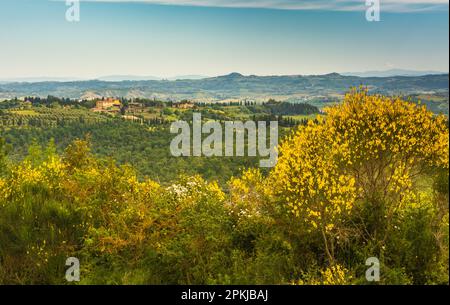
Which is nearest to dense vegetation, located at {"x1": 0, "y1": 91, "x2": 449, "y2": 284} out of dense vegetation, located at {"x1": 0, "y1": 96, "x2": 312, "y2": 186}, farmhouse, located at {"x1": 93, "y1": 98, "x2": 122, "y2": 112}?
dense vegetation, located at {"x1": 0, "y1": 96, "x2": 312, "y2": 186}

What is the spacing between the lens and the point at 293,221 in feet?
49.3

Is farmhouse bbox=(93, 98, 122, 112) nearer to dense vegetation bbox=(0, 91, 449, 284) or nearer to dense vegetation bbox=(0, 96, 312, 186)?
dense vegetation bbox=(0, 96, 312, 186)

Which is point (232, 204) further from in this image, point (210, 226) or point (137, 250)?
point (137, 250)

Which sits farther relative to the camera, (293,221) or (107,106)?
(107,106)

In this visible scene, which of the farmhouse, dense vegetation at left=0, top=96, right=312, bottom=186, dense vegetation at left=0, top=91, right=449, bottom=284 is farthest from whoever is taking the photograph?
the farmhouse

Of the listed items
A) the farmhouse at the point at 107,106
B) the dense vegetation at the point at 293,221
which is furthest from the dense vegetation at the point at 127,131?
the dense vegetation at the point at 293,221

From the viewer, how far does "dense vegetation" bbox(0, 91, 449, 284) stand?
14195mm

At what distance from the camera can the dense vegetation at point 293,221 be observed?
46.6 ft

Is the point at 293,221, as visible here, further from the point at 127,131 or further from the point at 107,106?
the point at 107,106

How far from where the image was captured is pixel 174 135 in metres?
122

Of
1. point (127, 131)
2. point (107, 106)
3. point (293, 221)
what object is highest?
point (107, 106)

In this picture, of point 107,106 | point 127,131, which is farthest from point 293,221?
point 107,106

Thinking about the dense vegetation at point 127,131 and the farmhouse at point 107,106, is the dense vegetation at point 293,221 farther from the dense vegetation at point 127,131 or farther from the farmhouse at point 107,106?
the farmhouse at point 107,106

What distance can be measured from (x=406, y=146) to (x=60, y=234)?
12774 millimetres
